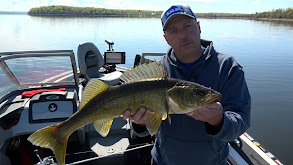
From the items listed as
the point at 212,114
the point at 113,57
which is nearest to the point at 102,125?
the point at 212,114

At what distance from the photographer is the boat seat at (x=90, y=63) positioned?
727 cm

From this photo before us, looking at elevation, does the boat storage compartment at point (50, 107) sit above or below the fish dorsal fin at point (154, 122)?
below

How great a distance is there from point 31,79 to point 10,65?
0.84 metres

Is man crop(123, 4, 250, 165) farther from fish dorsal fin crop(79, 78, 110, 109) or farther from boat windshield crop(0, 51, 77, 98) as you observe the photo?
boat windshield crop(0, 51, 77, 98)

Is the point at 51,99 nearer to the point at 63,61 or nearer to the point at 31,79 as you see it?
the point at 63,61

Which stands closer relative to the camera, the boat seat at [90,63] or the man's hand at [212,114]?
the man's hand at [212,114]

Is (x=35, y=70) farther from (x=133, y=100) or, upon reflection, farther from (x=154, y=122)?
(x=154, y=122)

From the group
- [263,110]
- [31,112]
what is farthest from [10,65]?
[263,110]

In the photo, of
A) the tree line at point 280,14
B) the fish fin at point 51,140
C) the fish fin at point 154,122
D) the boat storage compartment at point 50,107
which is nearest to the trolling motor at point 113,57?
the boat storage compartment at point 50,107

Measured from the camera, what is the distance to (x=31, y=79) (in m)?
5.57

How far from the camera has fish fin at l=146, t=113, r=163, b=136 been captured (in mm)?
2281

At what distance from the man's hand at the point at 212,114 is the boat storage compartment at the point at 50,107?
9.93 feet

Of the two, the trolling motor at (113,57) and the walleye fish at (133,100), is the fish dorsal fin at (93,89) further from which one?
the trolling motor at (113,57)

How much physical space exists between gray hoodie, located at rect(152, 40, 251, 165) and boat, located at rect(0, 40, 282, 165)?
1479 mm
